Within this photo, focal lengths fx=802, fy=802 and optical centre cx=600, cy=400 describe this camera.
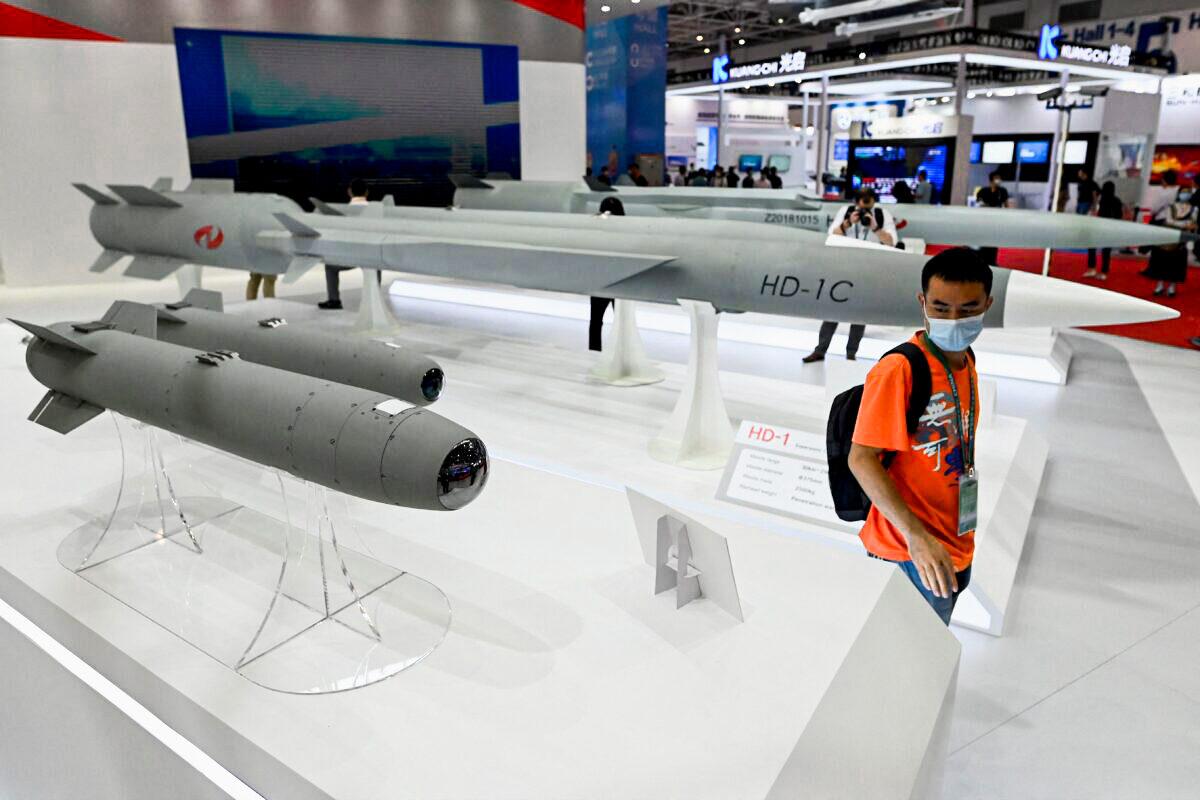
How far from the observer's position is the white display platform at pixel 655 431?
12.1 ft

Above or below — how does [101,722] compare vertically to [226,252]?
below

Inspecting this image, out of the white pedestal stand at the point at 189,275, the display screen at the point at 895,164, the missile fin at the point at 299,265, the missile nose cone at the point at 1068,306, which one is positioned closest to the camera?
the missile nose cone at the point at 1068,306

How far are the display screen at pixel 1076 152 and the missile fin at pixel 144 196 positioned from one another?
16.7 metres

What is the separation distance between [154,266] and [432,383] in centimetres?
588

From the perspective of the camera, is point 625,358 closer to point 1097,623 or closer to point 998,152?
point 1097,623

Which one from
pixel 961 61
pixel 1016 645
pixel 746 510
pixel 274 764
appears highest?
pixel 961 61

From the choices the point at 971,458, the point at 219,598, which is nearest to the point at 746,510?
the point at 971,458

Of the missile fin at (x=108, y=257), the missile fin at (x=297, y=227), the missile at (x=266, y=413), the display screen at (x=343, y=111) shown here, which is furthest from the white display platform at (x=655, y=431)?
the display screen at (x=343, y=111)

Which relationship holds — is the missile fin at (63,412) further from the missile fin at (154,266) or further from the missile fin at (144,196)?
the missile fin at (144,196)

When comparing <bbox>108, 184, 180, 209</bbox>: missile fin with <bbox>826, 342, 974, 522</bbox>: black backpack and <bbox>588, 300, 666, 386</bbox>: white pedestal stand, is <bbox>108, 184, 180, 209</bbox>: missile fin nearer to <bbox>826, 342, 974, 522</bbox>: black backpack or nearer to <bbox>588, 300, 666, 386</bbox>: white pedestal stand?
<bbox>588, 300, 666, 386</bbox>: white pedestal stand

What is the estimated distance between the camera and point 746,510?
12.9ft

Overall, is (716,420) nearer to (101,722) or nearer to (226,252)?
(101,722)

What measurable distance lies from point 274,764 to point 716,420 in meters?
3.28

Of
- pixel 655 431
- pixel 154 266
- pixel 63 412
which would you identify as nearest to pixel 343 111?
pixel 154 266
